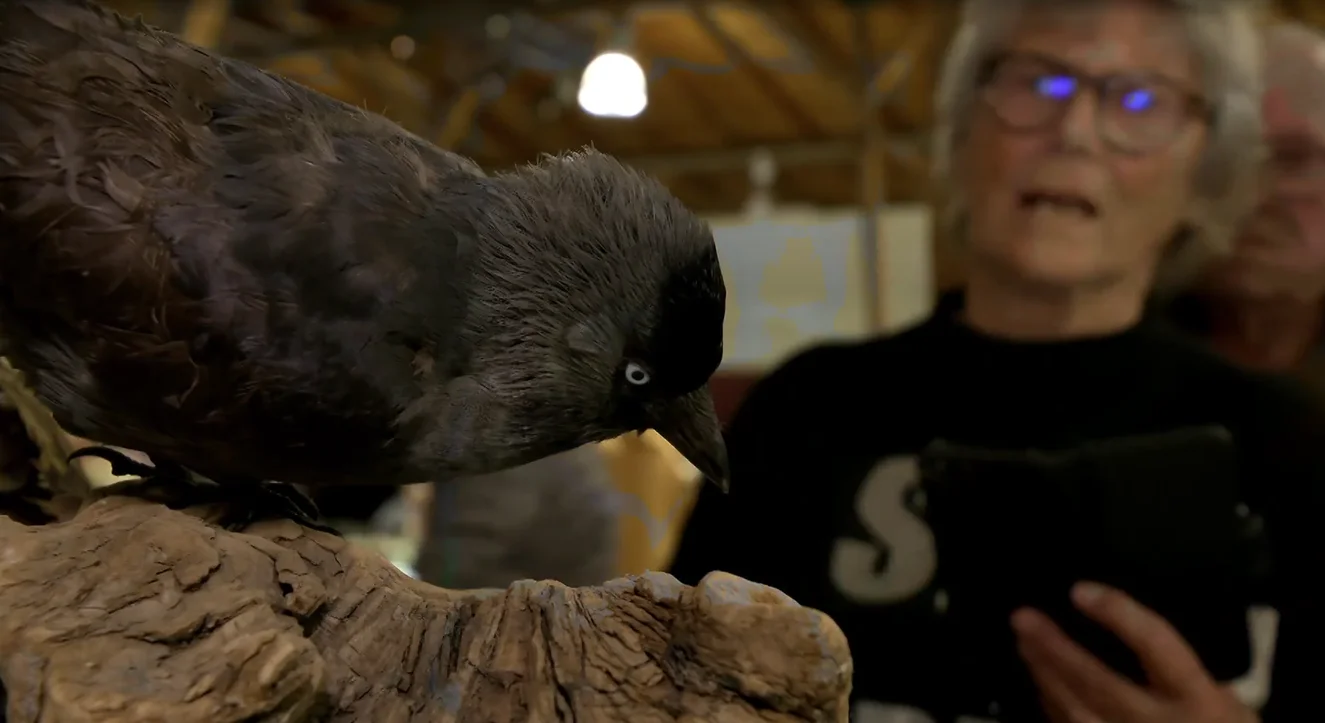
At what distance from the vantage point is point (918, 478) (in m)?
1.08

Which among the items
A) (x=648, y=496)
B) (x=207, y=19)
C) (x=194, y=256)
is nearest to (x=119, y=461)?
(x=194, y=256)

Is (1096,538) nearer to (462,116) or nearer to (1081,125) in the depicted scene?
(1081,125)

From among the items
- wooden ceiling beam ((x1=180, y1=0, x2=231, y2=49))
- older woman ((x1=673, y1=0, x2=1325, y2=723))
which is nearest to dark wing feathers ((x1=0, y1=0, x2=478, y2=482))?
older woman ((x1=673, y1=0, x2=1325, y2=723))

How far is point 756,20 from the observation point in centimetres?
311

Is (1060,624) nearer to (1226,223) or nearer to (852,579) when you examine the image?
(852,579)

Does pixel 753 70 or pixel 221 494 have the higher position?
pixel 753 70

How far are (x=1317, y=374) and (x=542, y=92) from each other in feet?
5.65

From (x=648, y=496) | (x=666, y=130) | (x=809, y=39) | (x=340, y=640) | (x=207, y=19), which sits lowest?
(x=648, y=496)

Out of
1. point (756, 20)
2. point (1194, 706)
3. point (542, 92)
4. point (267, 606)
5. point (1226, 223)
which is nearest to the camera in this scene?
point (267, 606)

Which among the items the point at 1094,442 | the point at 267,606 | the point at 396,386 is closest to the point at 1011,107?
the point at 1094,442

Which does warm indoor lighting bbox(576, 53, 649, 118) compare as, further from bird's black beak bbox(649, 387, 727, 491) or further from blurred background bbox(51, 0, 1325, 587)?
bird's black beak bbox(649, 387, 727, 491)

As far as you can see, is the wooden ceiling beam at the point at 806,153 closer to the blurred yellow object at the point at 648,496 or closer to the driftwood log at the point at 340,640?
the blurred yellow object at the point at 648,496

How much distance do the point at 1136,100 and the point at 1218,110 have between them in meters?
0.12

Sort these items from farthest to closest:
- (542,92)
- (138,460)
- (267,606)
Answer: (542,92) → (138,460) → (267,606)
